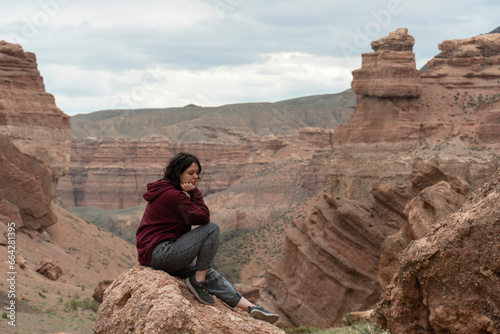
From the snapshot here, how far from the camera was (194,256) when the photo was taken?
579 centimetres

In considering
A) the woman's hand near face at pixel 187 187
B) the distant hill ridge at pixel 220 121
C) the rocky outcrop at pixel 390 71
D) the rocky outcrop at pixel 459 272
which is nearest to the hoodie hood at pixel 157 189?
the woman's hand near face at pixel 187 187

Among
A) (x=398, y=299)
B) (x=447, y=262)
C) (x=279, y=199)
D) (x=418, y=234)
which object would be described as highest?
(x=447, y=262)

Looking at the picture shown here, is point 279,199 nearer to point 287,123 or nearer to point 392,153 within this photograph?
point 392,153

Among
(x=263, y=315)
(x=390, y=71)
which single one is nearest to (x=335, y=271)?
(x=263, y=315)

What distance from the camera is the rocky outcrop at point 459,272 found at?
474 cm

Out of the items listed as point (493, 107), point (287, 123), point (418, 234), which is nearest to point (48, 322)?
point (418, 234)

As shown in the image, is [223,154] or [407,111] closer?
[407,111]

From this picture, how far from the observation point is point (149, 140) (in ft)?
354

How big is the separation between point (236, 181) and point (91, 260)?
6241 centimetres

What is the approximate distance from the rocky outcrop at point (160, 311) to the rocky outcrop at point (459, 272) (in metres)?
1.34

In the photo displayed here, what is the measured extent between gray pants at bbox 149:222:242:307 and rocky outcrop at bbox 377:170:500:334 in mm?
1734

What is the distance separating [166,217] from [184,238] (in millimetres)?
321

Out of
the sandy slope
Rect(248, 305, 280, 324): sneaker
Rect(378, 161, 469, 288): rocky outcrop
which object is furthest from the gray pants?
the sandy slope

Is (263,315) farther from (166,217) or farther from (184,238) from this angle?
(166,217)
